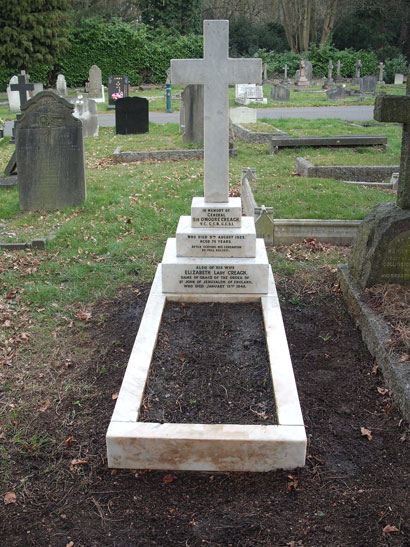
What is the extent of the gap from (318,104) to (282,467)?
2726cm

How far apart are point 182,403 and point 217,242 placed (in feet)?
6.65

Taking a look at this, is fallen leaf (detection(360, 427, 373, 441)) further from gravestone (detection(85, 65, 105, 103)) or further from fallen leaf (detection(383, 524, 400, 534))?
gravestone (detection(85, 65, 105, 103))

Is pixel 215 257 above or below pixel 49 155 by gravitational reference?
below

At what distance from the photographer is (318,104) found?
1131 inches

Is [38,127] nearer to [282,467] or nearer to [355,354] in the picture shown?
[355,354]

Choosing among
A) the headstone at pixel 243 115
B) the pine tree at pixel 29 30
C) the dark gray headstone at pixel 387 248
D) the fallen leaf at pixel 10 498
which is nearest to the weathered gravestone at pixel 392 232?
the dark gray headstone at pixel 387 248

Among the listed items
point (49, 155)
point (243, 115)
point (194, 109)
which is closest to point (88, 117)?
point (194, 109)

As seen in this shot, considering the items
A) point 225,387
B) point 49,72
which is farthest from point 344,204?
point 49,72

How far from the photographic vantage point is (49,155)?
949 cm

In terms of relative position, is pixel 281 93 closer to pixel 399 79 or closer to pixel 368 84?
pixel 368 84

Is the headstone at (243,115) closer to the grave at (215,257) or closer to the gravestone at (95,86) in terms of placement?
the gravestone at (95,86)

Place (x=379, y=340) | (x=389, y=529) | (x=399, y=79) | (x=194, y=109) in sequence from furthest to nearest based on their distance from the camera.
Result: (x=399, y=79) → (x=194, y=109) → (x=379, y=340) → (x=389, y=529)

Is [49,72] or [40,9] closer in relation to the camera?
[40,9]

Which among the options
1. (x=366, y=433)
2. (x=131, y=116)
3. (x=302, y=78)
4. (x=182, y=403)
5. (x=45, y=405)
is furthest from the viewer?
(x=302, y=78)
